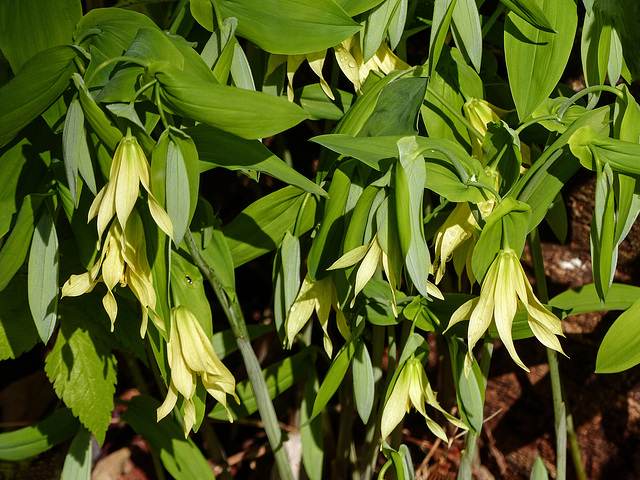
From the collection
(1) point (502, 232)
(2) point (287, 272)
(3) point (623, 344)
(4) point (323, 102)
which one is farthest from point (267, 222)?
(3) point (623, 344)

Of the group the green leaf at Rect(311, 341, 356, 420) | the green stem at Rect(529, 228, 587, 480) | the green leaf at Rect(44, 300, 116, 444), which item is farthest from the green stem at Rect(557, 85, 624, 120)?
the green leaf at Rect(44, 300, 116, 444)

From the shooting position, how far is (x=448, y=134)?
0.67 m

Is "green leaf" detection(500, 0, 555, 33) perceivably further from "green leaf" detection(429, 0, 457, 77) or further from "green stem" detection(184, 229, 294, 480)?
"green stem" detection(184, 229, 294, 480)

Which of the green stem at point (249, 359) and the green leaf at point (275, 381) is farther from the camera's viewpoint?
the green leaf at point (275, 381)

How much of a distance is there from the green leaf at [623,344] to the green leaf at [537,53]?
0.23m

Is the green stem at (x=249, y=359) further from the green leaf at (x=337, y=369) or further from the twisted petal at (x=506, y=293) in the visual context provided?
the twisted petal at (x=506, y=293)

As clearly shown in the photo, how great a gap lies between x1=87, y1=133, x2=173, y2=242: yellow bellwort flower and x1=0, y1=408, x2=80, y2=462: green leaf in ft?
1.70

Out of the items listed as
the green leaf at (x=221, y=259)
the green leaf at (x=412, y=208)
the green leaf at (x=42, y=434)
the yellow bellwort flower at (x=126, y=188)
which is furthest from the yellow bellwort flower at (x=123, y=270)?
the green leaf at (x=42, y=434)

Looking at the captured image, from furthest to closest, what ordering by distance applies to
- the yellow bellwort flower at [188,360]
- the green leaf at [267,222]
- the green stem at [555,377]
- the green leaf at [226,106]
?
the green stem at [555,377] → the green leaf at [267,222] → the yellow bellwort flower at [188,360] → the green leaf at [226,106]

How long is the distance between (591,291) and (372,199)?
396 mm

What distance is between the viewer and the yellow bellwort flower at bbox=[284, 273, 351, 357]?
68 centimetres

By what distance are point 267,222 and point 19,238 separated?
0.27m

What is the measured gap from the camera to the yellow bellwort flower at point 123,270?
51 centimetres

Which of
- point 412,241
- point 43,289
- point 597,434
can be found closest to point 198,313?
point 43,289
